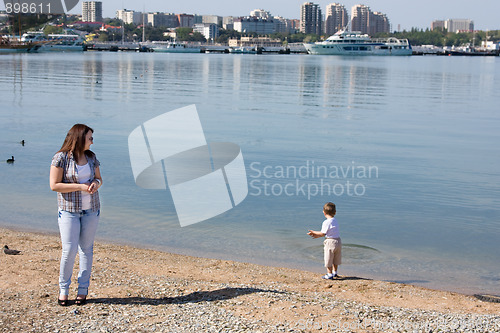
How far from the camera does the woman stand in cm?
605

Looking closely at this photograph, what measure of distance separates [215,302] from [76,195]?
1.84 metres

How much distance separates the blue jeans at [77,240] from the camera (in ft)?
20.4

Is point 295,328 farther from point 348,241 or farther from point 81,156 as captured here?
point 348,241

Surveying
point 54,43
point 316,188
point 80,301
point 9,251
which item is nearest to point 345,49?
point 54,43

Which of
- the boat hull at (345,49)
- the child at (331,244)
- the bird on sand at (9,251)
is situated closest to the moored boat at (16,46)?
the boat hull at (345,49)

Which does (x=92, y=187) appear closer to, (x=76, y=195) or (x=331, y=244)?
(x=76, y=195)

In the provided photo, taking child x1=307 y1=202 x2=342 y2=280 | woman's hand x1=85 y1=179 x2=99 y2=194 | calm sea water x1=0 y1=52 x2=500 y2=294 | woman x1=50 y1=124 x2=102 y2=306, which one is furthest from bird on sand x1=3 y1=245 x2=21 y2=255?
child x1=307 y1=202 x2=342 y2=280

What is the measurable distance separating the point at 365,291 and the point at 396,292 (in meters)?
0.41

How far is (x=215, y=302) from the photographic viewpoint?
671cm

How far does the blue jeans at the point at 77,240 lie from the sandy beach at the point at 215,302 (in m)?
0.27

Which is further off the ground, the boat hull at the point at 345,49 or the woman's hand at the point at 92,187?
the boat hull at the point at 345,49

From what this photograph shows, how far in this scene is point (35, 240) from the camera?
31.8 ft

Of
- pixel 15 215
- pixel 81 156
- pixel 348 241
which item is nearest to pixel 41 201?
pixel 15 215

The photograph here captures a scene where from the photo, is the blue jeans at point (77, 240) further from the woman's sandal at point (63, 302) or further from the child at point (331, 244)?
the child at point (331, 244)
